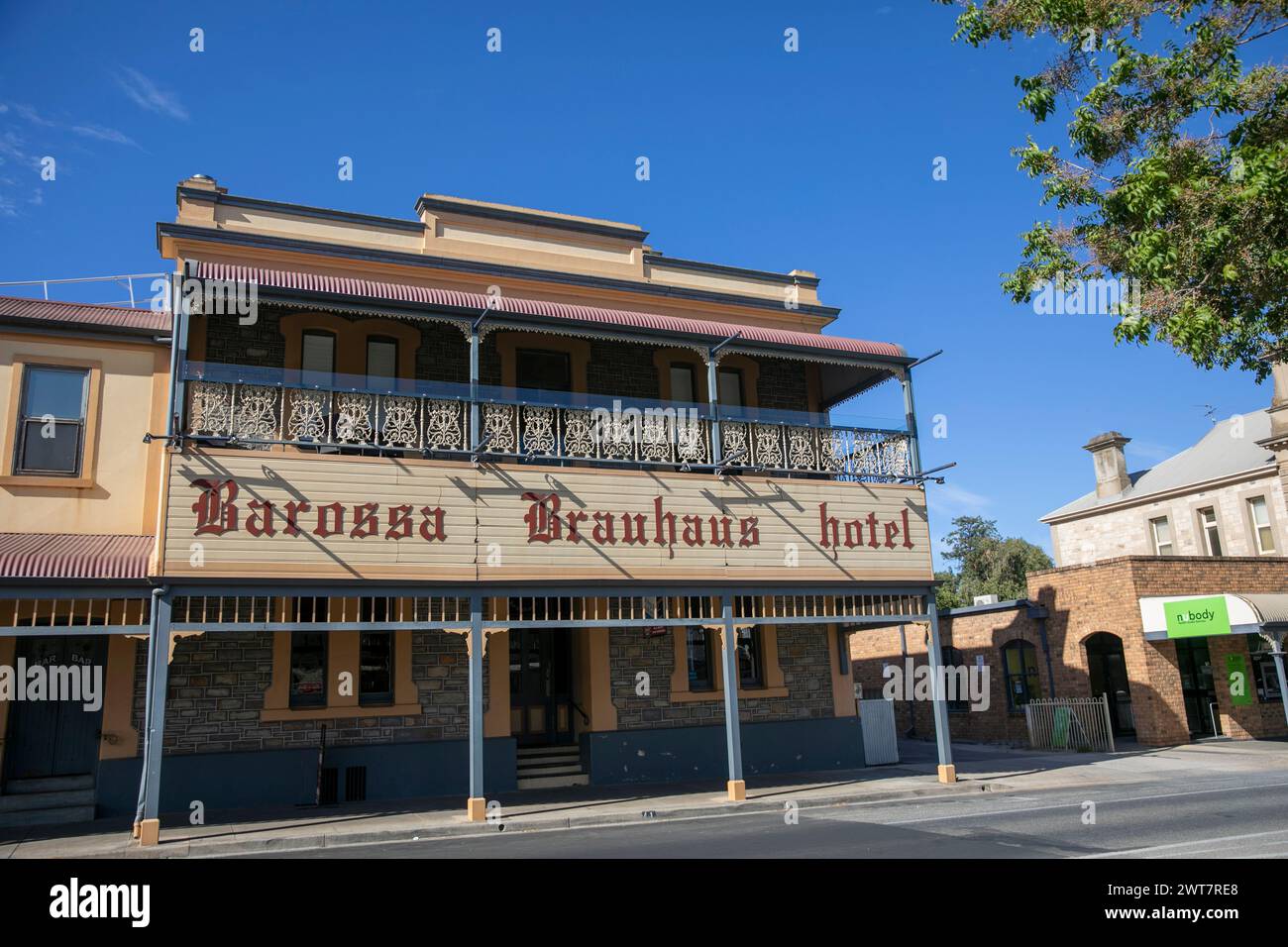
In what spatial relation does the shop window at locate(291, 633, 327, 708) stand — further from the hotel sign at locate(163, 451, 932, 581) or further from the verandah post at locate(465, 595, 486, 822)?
the verandah post at locate(465, 595, 486, 822)

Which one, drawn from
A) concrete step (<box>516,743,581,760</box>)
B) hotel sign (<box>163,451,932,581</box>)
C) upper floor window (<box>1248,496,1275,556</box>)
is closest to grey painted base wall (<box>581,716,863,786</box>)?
concrete step (<box>516,743,581,760</box>)

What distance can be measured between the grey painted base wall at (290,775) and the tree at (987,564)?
4682 centimetres

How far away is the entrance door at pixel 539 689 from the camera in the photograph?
16.5 metres

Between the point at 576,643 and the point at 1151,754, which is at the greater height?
the point at 576,643

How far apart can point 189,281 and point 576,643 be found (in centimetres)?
867

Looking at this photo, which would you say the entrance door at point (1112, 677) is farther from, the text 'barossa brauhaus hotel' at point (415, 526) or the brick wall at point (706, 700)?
the brick wall at point (706, 700)

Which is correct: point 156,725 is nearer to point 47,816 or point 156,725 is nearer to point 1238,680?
point 47,816

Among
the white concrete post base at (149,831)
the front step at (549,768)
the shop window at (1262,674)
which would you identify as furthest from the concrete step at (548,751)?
the shop window at (1262,674)

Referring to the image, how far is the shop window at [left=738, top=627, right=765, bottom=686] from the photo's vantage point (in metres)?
17.9

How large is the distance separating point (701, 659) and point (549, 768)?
11.5ft
